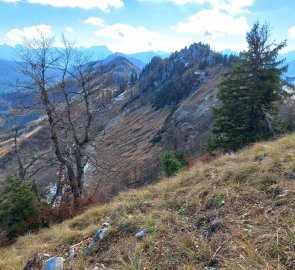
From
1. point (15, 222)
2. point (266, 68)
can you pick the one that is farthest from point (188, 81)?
point (15, 222)

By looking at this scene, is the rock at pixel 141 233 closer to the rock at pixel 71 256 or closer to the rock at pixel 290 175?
the rock at pixel 71 256

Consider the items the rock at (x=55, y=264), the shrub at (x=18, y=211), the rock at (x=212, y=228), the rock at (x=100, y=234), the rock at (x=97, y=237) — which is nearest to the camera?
the rock at (x=212, y=228)

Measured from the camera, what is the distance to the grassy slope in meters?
4.53

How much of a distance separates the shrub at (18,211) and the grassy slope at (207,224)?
3.81 meters

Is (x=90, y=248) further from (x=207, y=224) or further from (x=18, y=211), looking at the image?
(x=18, y=211)

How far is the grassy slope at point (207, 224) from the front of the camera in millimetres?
4531

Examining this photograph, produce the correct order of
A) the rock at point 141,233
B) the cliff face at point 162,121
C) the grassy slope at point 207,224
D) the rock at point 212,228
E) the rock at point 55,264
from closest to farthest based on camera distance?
the grassy slope at point 207,224, the rock at point 212,228, the rock at point 55,264, the rock at point 141,233, the cliff face at point 162,121

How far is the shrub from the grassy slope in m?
3.81

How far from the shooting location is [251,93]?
815 inches

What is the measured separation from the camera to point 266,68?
2133 centimetres

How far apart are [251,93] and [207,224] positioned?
16.4 m

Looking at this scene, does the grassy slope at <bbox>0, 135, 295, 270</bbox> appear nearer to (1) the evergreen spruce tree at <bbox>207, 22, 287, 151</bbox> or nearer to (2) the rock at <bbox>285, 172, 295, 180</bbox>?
(2) the rock at <bbox>285, 172, 295, 180</bbox>

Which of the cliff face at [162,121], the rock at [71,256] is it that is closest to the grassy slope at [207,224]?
the rock at [71,256]

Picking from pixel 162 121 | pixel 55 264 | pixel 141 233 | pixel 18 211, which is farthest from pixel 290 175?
pixel 162 121
